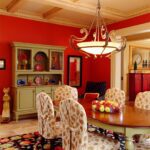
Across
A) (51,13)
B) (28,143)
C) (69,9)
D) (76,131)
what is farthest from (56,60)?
(76,131)

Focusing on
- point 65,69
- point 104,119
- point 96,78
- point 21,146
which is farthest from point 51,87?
point 104,119

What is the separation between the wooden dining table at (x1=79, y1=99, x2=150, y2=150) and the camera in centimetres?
206

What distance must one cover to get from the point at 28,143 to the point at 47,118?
0.96m

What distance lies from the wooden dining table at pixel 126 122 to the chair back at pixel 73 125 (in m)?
0.35

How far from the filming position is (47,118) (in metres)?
2.70

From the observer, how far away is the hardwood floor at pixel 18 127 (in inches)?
154

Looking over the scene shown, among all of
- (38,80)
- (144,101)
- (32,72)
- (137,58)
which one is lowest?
(144,101)

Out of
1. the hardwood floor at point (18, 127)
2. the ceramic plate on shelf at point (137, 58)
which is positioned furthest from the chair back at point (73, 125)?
the ceramic plate on shelf at point (137, 58)

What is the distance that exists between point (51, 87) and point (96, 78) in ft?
5.48

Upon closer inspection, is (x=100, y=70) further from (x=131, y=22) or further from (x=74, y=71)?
(x=131, y=22)

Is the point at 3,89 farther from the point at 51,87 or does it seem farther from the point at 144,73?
the point at 144,73

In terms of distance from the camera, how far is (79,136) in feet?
6.45

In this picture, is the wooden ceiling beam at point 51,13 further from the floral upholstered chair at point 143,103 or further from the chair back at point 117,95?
the floral upholstered chair at point 143,103

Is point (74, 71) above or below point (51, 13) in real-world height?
below
